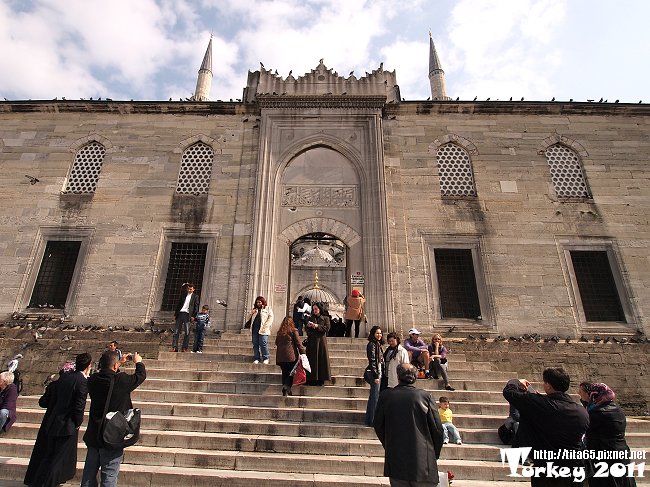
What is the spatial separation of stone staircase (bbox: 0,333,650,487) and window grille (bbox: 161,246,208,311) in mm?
3324

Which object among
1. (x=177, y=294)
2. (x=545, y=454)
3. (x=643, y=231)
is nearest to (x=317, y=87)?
(x=177, y=294)

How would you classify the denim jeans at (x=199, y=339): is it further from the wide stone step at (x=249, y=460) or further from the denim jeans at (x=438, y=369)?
the denim jeans at (x=438, y=369)

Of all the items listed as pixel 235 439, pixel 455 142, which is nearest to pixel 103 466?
pixel 235 439

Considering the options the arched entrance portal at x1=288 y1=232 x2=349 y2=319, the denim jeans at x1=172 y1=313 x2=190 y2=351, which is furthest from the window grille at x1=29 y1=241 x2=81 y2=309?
the arched entrance portal at x1=288 y1=232 x2=349 y2=319

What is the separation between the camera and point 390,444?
2.75 meters

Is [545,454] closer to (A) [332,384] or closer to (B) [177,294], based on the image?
(A) [332,384]

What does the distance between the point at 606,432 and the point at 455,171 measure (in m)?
9.20

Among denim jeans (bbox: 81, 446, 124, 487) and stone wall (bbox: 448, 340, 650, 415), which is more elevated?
stone wall (bbox: 448, 340, 650, 415)

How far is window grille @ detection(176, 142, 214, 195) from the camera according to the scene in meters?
11.2

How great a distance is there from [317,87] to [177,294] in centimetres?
763

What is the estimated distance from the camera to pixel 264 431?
4930mm

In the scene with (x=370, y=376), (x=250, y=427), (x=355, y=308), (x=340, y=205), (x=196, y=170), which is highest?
(x=196, y=170)

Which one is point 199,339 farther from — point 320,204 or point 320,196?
point 320,196

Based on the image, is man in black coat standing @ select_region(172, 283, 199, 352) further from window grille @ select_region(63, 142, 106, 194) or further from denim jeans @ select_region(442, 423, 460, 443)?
window grille @ select_region(63, 142, 106, 194)
